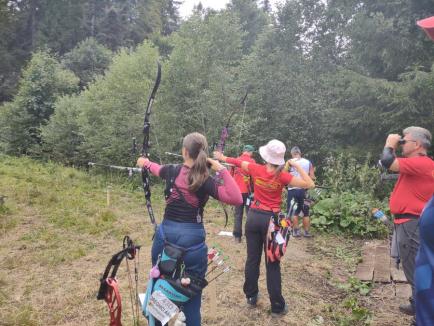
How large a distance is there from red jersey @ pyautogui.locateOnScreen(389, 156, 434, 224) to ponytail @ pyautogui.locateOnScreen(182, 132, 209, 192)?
6.29 feet

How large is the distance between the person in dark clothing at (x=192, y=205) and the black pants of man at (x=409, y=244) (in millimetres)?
1869

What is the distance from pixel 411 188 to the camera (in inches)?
153

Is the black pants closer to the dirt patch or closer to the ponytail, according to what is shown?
the dirt patch

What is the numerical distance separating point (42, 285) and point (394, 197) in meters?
4.64

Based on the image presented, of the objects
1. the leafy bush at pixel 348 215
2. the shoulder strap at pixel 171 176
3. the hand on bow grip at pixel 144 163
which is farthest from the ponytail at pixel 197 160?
the leafy bush at pixel 348 215

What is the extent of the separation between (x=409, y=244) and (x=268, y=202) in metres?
1.47

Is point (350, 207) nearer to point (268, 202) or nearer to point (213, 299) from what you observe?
point (213, 299)

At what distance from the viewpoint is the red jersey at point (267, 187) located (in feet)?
14.3

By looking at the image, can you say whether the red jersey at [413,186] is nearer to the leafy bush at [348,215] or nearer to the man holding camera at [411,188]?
the man holding camera at [411,188]

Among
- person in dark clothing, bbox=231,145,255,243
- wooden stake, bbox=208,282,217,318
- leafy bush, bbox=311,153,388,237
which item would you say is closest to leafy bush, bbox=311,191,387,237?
leafy bush, bbox=311,153,388,237

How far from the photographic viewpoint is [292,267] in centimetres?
648

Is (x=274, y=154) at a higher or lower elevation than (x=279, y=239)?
higher

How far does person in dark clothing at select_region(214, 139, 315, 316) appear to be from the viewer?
429 centimetres

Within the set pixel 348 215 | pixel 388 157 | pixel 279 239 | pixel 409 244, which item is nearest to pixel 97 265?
pixel 279 239
